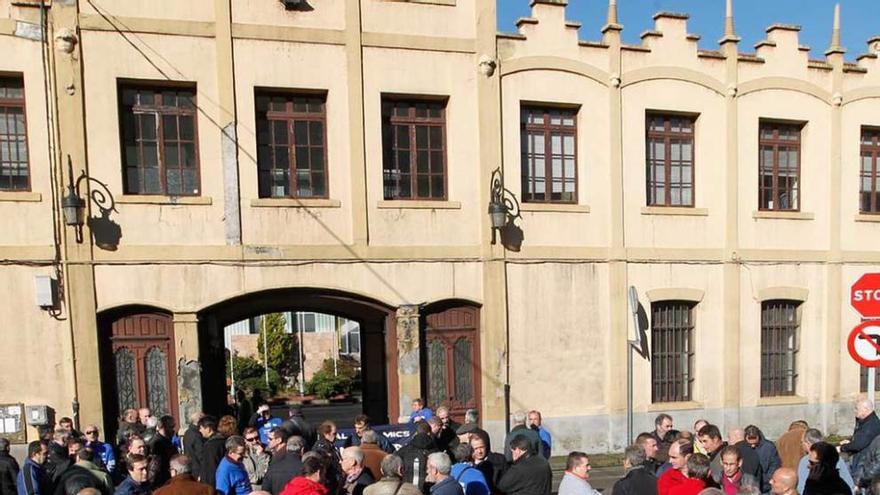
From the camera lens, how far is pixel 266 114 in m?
12.2

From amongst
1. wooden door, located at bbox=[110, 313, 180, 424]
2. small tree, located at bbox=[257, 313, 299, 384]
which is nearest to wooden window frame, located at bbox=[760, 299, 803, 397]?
wooden door, located at bbox=[110, 313, 180, 424]

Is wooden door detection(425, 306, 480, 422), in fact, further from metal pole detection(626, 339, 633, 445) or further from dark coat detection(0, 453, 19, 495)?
dark coat detection(0, 453, 19, 495)

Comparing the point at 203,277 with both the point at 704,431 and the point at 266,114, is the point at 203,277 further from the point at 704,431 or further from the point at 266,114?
the point at 704,431

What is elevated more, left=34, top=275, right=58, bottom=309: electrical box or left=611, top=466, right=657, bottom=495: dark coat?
left=34, top=275, right=58, bottom=309: electrical box

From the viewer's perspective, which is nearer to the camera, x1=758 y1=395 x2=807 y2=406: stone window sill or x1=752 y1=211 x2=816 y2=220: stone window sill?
x1=752 y1=211 x2=816 y2=220: stone window sill

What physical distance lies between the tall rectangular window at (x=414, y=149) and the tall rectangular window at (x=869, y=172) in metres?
9.83

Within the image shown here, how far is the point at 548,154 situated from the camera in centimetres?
1353

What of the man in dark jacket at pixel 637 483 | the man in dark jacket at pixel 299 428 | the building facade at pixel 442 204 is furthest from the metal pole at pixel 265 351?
the man in dark jacket at pixel 637 483

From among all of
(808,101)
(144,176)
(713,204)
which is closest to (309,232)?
(144,176)

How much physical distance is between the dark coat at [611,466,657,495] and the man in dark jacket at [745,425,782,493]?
7.49ft

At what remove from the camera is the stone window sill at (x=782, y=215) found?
1452 centimetres

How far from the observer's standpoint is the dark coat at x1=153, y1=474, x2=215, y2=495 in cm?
592

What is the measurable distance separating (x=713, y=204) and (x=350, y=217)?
7607 millimetres

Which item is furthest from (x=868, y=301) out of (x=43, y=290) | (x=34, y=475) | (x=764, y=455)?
(x=43, y=290)
